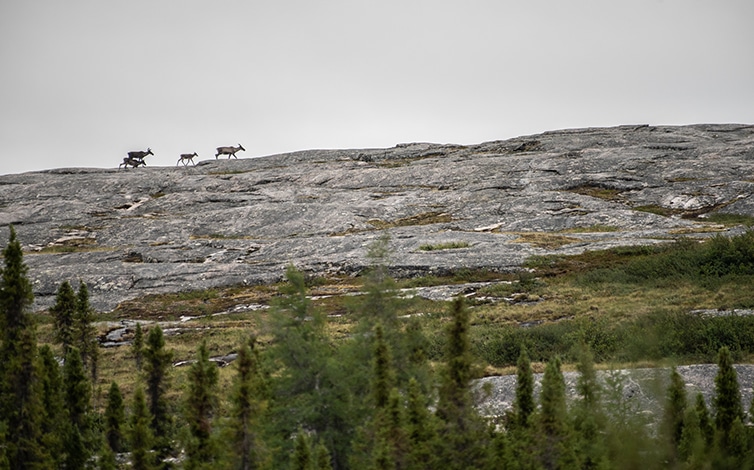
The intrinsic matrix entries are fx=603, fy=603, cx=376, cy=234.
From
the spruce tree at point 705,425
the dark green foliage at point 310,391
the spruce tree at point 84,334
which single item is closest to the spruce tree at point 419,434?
the dark green foliage at point 310,391

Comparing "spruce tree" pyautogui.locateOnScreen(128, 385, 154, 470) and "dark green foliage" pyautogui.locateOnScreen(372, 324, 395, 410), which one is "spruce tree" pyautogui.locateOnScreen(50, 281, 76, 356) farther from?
"dark green foliage" pyautogui.locateOnScreen(372, 324, 395, 410)

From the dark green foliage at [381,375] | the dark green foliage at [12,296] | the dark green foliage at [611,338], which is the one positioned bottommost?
the dark green foliage at [611,338]

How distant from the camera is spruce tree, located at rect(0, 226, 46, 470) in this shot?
1448 cm

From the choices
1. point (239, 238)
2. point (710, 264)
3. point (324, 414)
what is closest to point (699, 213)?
point (710, 264)

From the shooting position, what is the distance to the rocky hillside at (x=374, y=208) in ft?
174

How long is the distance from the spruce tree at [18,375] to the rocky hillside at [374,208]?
1316 inches

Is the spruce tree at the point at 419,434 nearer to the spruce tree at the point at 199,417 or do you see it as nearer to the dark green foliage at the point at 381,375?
the dark green foliage at the point at 381,375

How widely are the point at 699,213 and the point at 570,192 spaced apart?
13.9m

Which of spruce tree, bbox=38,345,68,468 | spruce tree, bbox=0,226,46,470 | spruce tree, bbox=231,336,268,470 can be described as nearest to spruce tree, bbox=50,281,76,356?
spruce tree, bbox=38,345,68,468

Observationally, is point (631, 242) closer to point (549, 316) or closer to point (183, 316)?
point (549, 316)

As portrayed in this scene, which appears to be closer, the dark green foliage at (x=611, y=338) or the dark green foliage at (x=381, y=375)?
the dark green foliage at (x=381, y=375)

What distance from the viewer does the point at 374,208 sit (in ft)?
241

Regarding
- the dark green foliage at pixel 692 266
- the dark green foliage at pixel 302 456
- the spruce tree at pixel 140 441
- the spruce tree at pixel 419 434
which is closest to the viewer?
the dark green foliage at pixel 302 456

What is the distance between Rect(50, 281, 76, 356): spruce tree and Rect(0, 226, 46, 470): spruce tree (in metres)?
14.2
